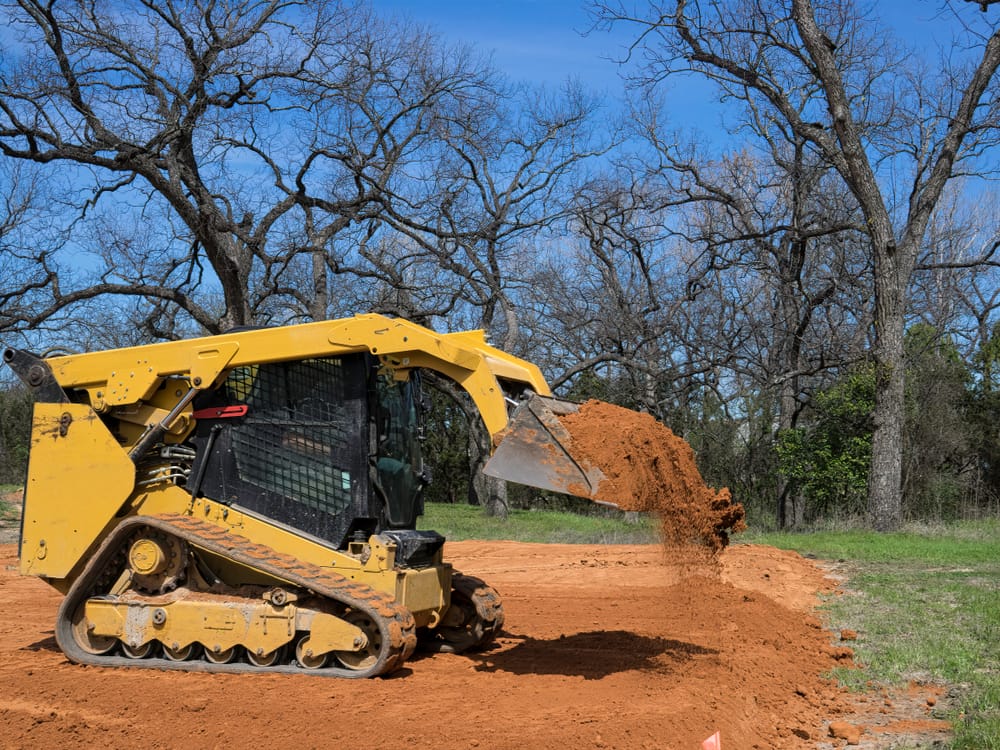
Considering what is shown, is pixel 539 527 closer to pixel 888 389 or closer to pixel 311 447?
pixel 888 389

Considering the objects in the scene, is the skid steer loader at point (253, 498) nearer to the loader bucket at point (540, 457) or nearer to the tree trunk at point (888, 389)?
the loader bucket at point (540, 457)

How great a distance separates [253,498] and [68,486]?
1.53 m

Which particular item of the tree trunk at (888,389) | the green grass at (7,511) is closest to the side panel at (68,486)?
the tree trunk at (888,389)

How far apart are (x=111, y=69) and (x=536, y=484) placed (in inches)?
631

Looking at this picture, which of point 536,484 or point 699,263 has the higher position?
point 699,263

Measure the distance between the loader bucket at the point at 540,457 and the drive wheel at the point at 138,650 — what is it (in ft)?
10.2

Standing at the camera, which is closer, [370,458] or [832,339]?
[370,458]

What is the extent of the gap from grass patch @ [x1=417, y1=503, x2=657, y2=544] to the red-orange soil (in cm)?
682

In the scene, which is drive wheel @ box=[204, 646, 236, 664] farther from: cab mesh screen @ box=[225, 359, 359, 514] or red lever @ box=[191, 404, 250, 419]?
red lever @ box=[191, 404, 250, 419]

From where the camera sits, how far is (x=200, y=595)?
24.0 feet

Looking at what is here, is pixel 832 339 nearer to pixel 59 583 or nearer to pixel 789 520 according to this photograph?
pixel 789 520

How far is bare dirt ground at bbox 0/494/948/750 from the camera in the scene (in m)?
A: 5.52

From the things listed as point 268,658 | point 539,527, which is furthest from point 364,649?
point 539,527

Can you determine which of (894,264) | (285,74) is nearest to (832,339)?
(894,264)
